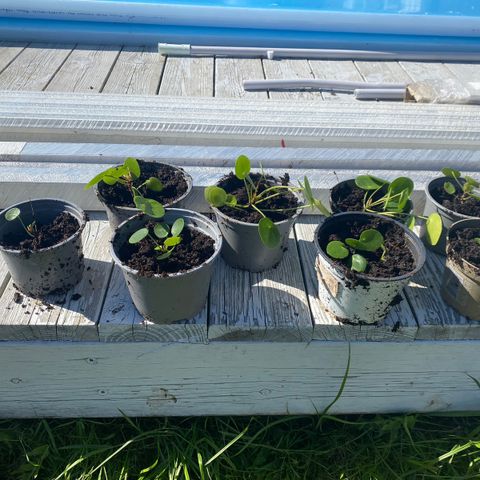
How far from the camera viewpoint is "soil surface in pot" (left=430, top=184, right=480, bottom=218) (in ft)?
4.08

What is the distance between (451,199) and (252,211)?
1.88ft

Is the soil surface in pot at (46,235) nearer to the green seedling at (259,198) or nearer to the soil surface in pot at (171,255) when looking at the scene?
the soil surface in pot at (171,255)

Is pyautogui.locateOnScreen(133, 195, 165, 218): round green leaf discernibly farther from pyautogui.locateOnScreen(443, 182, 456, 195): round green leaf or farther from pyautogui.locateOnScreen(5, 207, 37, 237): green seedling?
pyautogui.locateOnScreen(443, 182, 456, 195): round green leaf

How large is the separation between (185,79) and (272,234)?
4.73 ft

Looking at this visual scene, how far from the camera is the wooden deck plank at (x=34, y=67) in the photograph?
2.08 meters

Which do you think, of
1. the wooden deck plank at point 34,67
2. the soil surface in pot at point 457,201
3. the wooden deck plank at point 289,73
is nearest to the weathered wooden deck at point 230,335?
the soil surface in pot at point 457,201

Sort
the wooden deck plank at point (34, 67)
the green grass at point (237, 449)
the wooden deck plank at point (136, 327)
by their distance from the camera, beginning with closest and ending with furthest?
1. the wooden deck plank at point (136, 327)
2. the green grass at point (237, 449)
3. the wooden deck plank at point (34, 67)

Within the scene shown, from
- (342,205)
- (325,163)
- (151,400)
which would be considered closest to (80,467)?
(151,400)

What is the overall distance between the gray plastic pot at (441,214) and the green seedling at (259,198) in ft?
1.12

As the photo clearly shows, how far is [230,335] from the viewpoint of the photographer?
3.69 feet

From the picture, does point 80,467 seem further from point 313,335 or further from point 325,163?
point 325,163

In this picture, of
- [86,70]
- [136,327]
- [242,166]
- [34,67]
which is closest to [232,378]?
[136,327]

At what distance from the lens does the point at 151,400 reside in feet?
4.48

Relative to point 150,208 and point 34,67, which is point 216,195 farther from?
point 34,67
